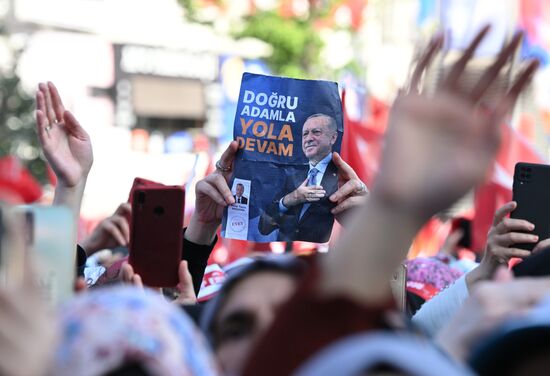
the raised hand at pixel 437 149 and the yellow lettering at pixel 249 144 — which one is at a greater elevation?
the raised hand at pixel 437 149

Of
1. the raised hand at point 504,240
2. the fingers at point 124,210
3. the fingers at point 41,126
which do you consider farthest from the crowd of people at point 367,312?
the fingers at point 124,210

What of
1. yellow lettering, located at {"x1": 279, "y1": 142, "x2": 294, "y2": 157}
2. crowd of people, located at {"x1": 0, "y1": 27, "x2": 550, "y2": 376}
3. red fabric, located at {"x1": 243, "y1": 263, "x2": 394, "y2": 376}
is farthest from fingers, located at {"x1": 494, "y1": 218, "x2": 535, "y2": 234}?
red fabric, located at {"x1": 243, "y1": 263, "x2": 394, "y2": 376}

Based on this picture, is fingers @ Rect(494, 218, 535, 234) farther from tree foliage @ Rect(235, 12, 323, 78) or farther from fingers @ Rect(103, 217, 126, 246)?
tree foliage @ Rect(235, 12, 323, 78)

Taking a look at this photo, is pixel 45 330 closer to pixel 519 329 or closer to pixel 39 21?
pixel 519 329

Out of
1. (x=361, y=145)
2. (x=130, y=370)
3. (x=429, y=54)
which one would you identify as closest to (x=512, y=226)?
(x=429, y=54)

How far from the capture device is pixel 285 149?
9.27 ft

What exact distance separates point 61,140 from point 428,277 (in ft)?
5.37

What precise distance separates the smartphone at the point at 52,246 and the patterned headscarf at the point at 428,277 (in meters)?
2.15

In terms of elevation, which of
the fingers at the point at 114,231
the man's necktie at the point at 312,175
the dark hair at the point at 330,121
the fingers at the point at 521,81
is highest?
the fingers at the point at 521,81

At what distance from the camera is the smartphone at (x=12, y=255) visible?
122 centimetres

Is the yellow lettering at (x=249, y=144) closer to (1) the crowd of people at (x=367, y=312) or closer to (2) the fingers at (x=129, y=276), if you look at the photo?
(2) the fingers at (x=129, y=276)

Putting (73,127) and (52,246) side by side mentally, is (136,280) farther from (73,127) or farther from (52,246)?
(73,127)

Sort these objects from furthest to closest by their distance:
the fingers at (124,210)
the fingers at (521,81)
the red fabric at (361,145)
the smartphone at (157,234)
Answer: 1. the red fabric at (361,145)
2. the fingers at (124,210)
3. the smartphone at (157,234)
4. the fingers at (521,81)

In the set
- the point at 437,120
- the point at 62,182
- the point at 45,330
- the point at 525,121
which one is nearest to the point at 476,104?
the point at 437,120
